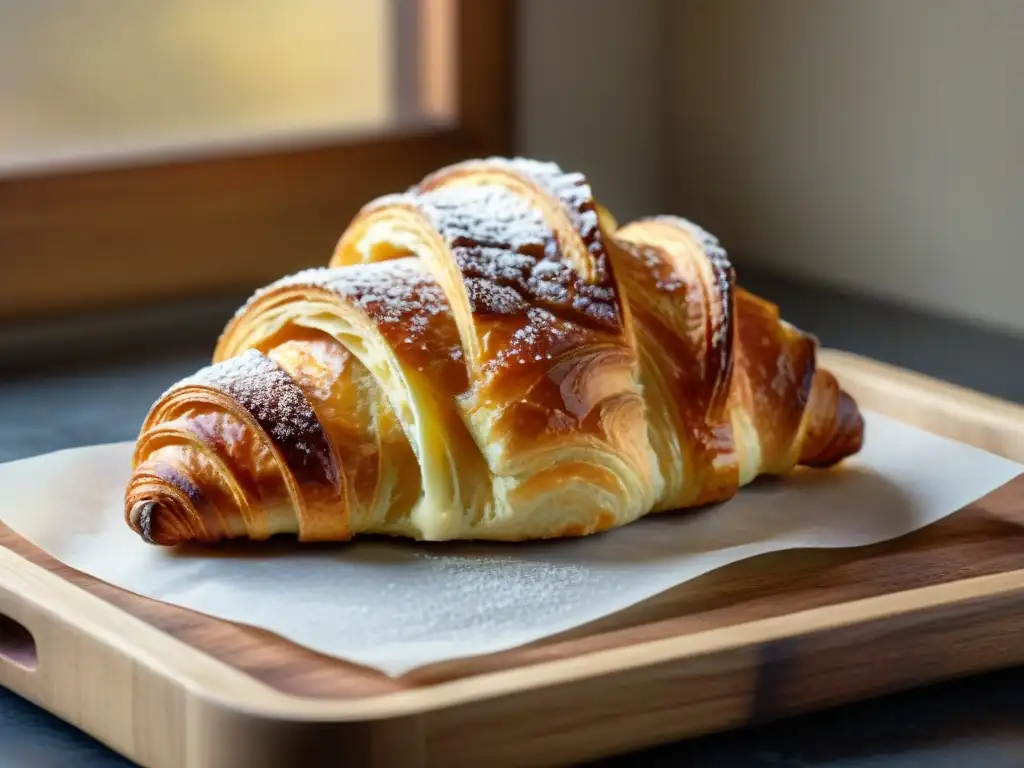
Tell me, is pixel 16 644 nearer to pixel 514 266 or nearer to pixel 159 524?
pixel 159 524

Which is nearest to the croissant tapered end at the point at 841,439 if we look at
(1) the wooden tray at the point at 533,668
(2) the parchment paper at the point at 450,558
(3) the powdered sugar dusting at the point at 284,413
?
(2) the parchment paper at the point at 450,558

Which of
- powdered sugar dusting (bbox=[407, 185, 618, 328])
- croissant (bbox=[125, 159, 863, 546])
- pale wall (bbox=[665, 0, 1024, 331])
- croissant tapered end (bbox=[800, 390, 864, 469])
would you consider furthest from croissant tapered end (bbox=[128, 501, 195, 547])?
pale wall (bbox=[665, 0, 1024, 331])

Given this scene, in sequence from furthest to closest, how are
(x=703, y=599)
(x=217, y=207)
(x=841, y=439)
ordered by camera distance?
(x=217, y=207), (x=841, y=439), (x=703, y=599)

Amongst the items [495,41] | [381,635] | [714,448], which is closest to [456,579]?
[381,635]

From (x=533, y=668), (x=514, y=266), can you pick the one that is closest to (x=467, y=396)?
A: (x=514, y=266)

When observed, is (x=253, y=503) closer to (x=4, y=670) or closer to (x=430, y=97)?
(x=4, y=670)

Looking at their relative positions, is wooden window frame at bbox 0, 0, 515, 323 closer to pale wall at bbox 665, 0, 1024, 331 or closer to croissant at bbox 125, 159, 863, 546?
pale wall at bbox 665, 0, 1024, 331

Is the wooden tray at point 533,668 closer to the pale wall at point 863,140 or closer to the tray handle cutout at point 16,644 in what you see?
the tray handle cutout at point 16,644
